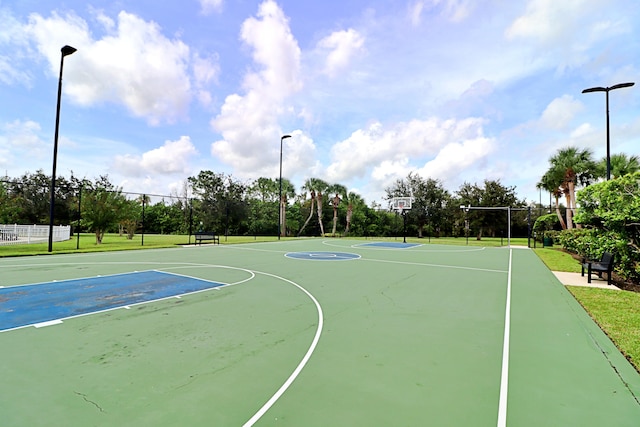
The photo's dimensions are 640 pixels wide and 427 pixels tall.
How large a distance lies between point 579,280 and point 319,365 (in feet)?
31.3

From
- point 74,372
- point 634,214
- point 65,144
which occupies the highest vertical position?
point 65,144

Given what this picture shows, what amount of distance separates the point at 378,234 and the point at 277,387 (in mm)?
36262

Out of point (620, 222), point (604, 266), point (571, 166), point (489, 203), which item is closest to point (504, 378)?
point (604, 266)

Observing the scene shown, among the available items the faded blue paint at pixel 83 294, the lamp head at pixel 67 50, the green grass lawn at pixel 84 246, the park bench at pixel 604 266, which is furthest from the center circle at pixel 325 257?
the lamp head at pixel 67 50

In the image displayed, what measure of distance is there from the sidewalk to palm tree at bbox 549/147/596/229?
1520 centimetres

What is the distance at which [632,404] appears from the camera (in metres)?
2.88

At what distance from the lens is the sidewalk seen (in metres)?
8.39

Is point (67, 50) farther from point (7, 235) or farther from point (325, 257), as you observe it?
point (325, 257)

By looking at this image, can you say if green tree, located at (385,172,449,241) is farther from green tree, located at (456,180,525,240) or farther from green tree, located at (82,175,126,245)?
green tree, located at (82,175,126,245)

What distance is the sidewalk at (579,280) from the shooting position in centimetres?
839

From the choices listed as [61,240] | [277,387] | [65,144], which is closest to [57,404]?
[277,387]

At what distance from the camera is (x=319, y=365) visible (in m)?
3.53

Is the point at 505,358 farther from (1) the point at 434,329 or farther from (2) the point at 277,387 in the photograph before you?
(2) the point at 277,387

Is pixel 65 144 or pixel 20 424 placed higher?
pixel 65 144
